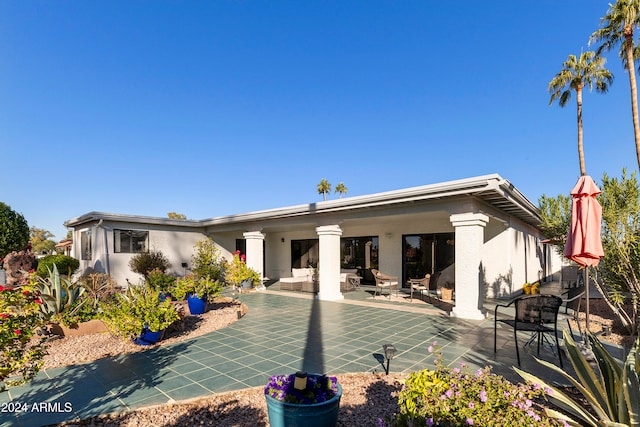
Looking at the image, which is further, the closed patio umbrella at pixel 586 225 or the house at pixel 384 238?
the house at pixel 384 238

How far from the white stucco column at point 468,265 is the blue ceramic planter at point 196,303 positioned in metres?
6.59

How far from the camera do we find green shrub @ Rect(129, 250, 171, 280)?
41.5ft

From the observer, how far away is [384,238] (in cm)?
1384

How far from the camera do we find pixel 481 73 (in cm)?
1155

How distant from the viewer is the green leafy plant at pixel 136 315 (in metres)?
5.33

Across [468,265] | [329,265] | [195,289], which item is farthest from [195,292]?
[468,265]

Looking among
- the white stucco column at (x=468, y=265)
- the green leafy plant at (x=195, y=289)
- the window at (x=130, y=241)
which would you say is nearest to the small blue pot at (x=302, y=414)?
the white stucco column at (x=468, y=265)

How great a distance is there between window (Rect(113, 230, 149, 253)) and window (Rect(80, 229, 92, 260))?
5.23ft

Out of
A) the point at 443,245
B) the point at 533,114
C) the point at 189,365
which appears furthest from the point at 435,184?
the point at 533,114

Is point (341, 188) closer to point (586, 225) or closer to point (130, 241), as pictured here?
point (130, 241)

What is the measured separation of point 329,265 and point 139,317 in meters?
6.30

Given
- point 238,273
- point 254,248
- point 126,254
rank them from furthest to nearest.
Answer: point 254,248 < point 126,254 < point 238,273

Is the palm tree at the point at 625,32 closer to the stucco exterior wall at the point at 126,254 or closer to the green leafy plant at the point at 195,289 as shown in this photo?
the green leafy plant at the point at 195,289

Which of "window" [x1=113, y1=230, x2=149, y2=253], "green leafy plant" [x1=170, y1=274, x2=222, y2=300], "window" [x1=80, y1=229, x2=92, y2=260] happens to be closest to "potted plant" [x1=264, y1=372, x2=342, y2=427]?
"green leafy plant" [x1=170, y1=274, x2=222, y2=300]
